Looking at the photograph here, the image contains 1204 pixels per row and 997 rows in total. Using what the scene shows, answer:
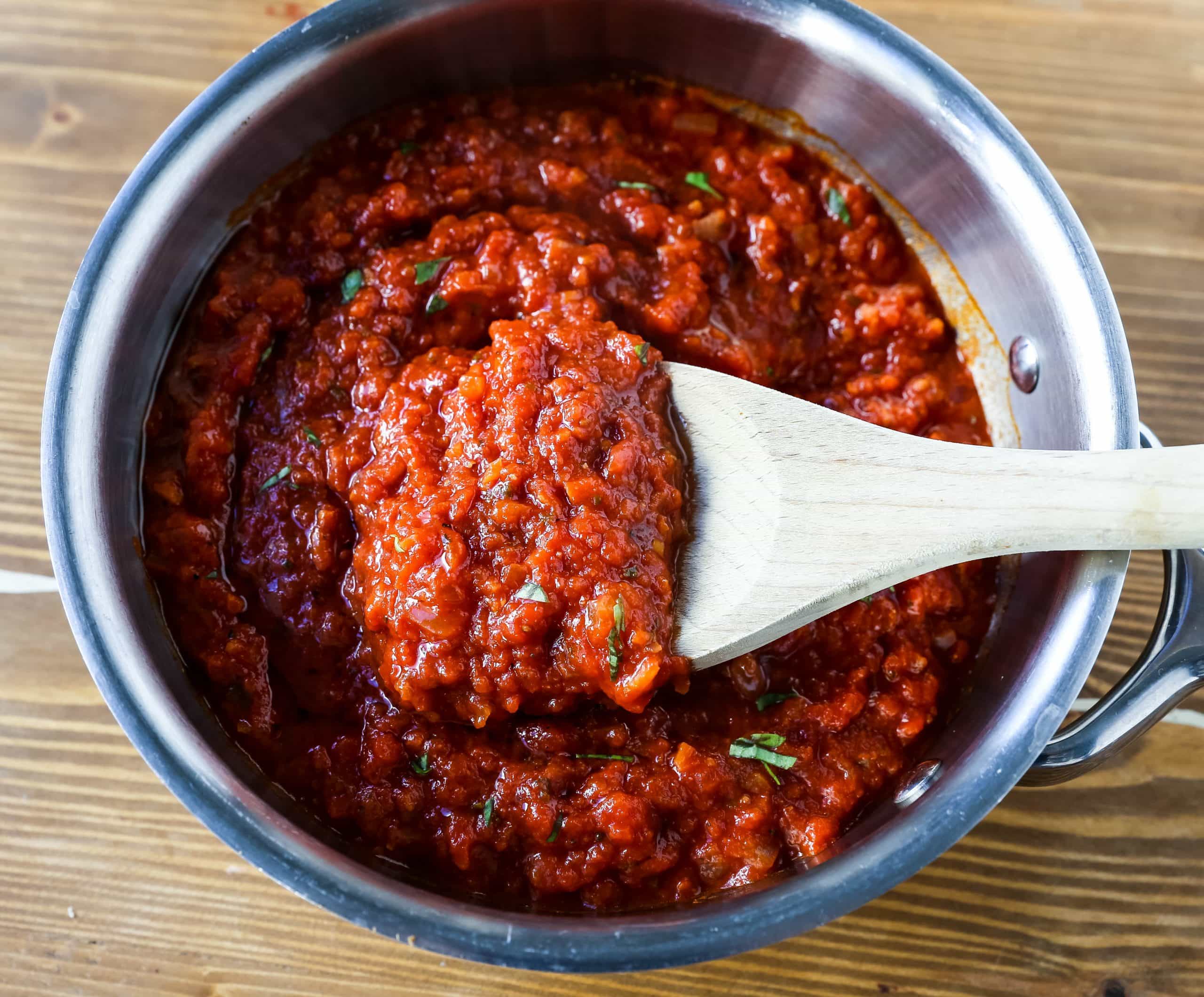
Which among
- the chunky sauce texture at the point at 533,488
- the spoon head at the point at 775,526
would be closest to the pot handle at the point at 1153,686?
the chunky sauce texture at the point at 533,488

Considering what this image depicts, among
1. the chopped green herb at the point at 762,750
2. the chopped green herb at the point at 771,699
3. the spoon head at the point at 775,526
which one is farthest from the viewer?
the chopped green herb at the point at 771,699

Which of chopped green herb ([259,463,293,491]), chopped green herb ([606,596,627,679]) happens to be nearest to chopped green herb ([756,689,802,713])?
chopped green herb ([606,596,627,679])

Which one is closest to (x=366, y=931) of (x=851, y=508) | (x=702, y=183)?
(x=851, y=508)

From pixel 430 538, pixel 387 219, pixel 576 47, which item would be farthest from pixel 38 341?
pixel 576 47

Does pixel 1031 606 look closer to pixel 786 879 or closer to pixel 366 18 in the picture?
pixel 786 879

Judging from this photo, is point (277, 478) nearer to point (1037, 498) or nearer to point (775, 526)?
point (775, 526)

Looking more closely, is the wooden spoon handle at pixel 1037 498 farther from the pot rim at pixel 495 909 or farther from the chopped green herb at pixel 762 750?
the chopped green herb at pixel 762 750

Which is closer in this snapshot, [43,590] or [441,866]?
[441,866]
